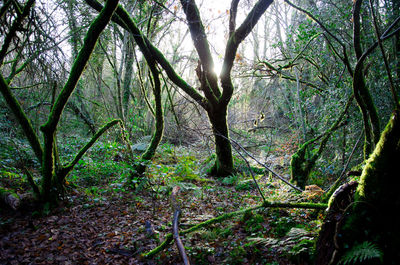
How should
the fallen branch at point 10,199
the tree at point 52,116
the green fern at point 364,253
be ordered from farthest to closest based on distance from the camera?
the fallen branch at point 10,199
the tree at point 52,116
the green fern at point 364,253

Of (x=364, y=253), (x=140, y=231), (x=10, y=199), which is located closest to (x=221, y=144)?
(x=140, y=231)

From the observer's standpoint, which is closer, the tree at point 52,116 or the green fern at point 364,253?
the green fern at point 364,253

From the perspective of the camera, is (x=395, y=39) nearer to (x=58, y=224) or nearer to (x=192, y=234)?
(x=192, y=234)

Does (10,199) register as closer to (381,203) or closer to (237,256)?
(237,256)

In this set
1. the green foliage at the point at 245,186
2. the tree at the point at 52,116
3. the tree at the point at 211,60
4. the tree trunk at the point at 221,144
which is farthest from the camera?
the tree trunk at the point at 221,144

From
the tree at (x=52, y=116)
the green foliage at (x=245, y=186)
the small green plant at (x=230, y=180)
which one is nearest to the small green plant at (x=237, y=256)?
the green foliage at (x=245, y=186)

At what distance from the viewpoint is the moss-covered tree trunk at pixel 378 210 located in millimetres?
1439

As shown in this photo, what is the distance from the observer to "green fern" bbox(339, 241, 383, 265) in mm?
1344

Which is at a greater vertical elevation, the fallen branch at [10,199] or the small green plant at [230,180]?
the fallen branch at [10,199]

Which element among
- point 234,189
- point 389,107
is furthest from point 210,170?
point 389,107

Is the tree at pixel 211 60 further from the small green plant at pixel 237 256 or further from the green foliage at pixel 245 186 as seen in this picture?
the small green plant at pixel 237 256

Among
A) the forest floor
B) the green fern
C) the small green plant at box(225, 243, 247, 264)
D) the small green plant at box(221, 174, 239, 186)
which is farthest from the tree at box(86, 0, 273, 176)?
the green fern

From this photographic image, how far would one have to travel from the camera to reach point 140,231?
376 cm

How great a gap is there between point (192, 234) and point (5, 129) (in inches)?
280
